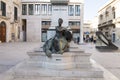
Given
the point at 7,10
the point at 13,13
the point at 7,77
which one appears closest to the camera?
the point at 7,77

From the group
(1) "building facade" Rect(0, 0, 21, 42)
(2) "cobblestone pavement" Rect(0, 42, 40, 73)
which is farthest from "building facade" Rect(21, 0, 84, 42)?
(2) "cobblestone pavement" Rect(0, 42, 40, 73)

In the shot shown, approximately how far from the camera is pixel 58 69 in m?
8.30

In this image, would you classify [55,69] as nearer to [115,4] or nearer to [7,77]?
[7,77]

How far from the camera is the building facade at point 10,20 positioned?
40.0 meters

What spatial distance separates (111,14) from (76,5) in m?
10.0

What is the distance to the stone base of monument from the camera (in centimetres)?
795

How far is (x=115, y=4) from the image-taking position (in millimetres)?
49281

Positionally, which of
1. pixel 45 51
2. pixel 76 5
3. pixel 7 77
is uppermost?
pixel 76 5

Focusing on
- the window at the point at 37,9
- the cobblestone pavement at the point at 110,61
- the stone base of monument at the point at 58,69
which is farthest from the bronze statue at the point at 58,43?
the window at the point at 37,9

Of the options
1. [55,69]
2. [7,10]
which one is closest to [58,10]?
[55,69]

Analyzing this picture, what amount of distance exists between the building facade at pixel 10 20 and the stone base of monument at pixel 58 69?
99.6ft

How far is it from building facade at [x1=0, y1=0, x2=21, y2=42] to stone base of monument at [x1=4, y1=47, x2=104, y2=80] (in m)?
30.4

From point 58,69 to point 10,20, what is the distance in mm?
36357

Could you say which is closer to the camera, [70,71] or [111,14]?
[70,71]
